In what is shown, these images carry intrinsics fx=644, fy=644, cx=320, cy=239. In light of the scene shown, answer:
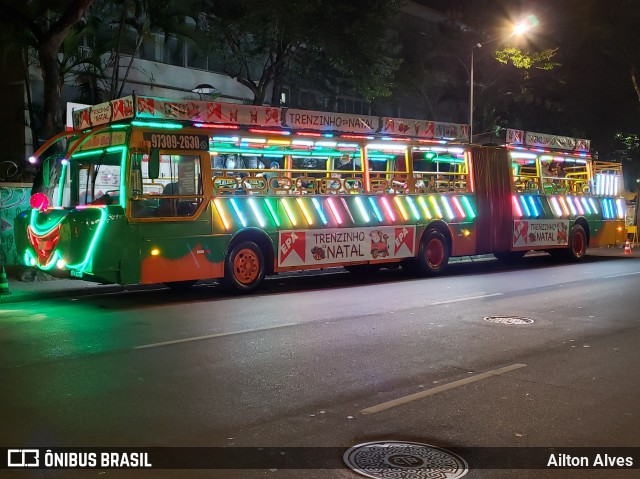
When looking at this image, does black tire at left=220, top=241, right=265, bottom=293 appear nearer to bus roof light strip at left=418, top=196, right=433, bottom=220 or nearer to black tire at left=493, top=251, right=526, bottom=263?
bus roof light strip at left=418, top=196, right=433, bottom=220

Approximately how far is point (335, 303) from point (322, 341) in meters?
3.30

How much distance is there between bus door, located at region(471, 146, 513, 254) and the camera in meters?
17.4

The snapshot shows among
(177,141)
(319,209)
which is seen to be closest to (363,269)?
(319,209)

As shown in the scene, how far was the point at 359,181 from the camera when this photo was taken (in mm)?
14906

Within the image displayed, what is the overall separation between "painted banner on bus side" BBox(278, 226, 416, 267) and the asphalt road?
194 centimetres

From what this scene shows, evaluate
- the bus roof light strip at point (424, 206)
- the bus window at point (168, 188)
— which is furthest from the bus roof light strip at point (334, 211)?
the bus window at point (168, 188)

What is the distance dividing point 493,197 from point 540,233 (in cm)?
237

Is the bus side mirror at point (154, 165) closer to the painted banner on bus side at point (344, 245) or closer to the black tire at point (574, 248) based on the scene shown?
the painted banner on bus side at point (344, 245)

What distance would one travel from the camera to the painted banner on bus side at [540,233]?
18344 mm

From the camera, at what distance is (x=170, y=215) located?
11.6m

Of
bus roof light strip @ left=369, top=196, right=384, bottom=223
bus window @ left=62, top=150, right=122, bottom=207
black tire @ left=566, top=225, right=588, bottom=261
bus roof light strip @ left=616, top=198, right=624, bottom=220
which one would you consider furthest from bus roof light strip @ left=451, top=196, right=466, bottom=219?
bus window @ left=62, top=150, right=122, bottom=207

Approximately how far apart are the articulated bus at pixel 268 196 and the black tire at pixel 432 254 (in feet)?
0.11

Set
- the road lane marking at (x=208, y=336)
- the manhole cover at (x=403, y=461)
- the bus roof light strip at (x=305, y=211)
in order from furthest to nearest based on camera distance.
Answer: the bus roof light strip at (x=305, y=211), the road lane marking at (x=208, y=336), the manhole cover at (x=403, y=461)

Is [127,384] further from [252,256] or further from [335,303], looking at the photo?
[252,256]
